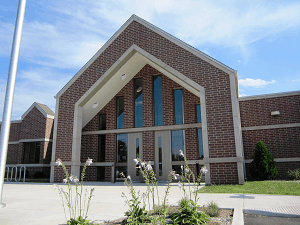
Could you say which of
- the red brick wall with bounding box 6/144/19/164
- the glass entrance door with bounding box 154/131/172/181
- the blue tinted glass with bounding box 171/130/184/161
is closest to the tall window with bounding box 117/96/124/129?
the glass entrance door with bounding box 154/131/172/181

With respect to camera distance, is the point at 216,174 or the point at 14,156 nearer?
the point at 216,174

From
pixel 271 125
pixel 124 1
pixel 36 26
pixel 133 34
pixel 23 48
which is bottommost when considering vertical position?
pixel 271 125

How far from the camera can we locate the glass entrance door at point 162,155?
13180mm

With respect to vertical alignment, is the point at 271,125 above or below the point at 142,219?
above

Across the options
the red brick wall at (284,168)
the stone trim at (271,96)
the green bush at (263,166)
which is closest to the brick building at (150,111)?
the stone trim at (271,96)

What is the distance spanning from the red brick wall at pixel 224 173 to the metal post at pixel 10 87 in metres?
7.62

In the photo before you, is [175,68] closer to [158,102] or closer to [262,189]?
[158,102]

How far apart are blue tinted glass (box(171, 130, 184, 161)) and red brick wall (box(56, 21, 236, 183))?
806 millimetres

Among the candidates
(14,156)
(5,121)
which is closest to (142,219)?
(5,121)

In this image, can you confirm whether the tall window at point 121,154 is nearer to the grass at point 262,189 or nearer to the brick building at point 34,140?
the brick building at point 34,140

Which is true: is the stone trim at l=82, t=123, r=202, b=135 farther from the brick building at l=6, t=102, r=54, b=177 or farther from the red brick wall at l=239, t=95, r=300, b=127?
the brick building at l=6, t=102, r=54, b=177

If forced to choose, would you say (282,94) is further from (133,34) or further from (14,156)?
(14,156)

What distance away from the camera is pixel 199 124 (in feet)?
42.7

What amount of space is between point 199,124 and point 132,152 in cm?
436
